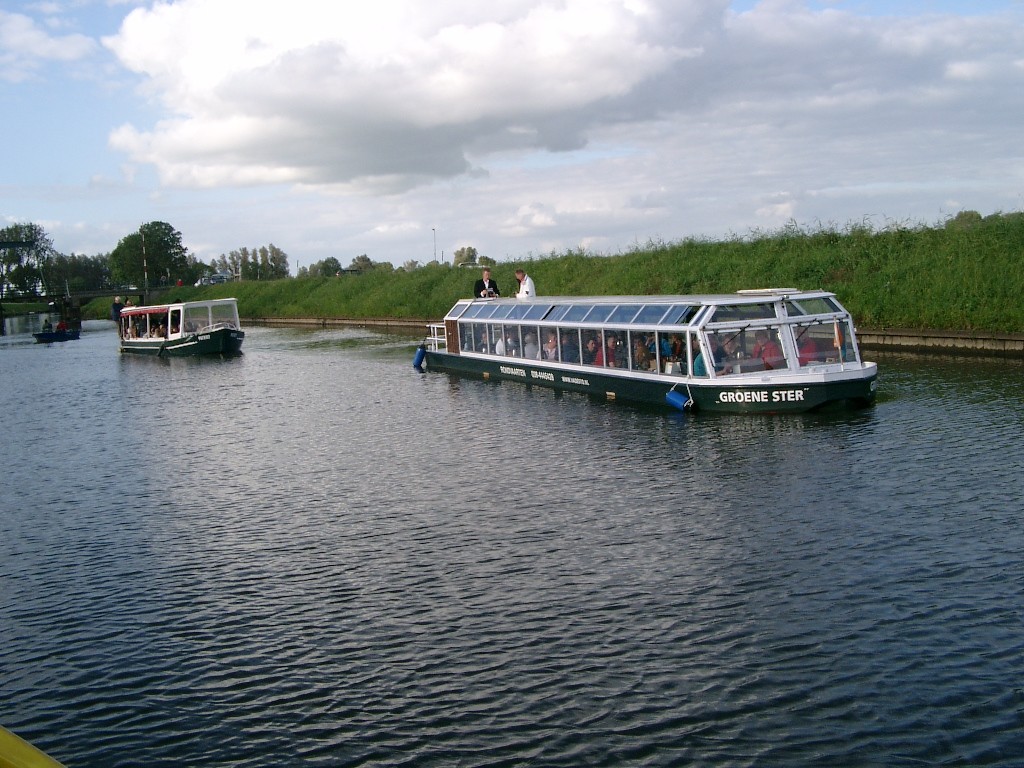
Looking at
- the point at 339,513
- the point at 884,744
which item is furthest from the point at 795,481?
the point at 884,744

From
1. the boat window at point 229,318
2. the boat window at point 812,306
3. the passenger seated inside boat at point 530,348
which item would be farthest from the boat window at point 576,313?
the boat window at point 229,318

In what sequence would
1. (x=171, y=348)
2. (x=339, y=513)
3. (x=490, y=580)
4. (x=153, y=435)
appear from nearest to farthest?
1. (x=490, y=580)
2. (x=339, y=513)
3. (x=153, y=435)
4. (x=171, y=348)

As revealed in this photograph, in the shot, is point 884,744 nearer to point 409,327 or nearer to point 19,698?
point 19,698

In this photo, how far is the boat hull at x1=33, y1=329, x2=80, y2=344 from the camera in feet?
261

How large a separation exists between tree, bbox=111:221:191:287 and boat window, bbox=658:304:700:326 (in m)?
147

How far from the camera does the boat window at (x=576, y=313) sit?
31812 mm

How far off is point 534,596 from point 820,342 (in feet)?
50.0

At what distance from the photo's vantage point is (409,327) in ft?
252

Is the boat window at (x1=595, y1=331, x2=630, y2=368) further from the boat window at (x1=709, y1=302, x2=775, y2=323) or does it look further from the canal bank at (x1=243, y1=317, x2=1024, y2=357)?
the canal bank at (x1=243, y1=317, x2=1024, y2=357)

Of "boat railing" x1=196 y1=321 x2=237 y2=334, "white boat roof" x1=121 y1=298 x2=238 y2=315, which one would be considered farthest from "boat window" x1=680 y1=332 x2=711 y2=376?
"white boat roof" x1=121 y1=298 x2=238 y2=315

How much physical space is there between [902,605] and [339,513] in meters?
9.37

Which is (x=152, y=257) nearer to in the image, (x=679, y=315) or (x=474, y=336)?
(x=474, y=336)

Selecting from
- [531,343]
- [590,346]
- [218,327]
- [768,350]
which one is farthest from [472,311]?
[218,327]

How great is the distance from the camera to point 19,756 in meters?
5.41
